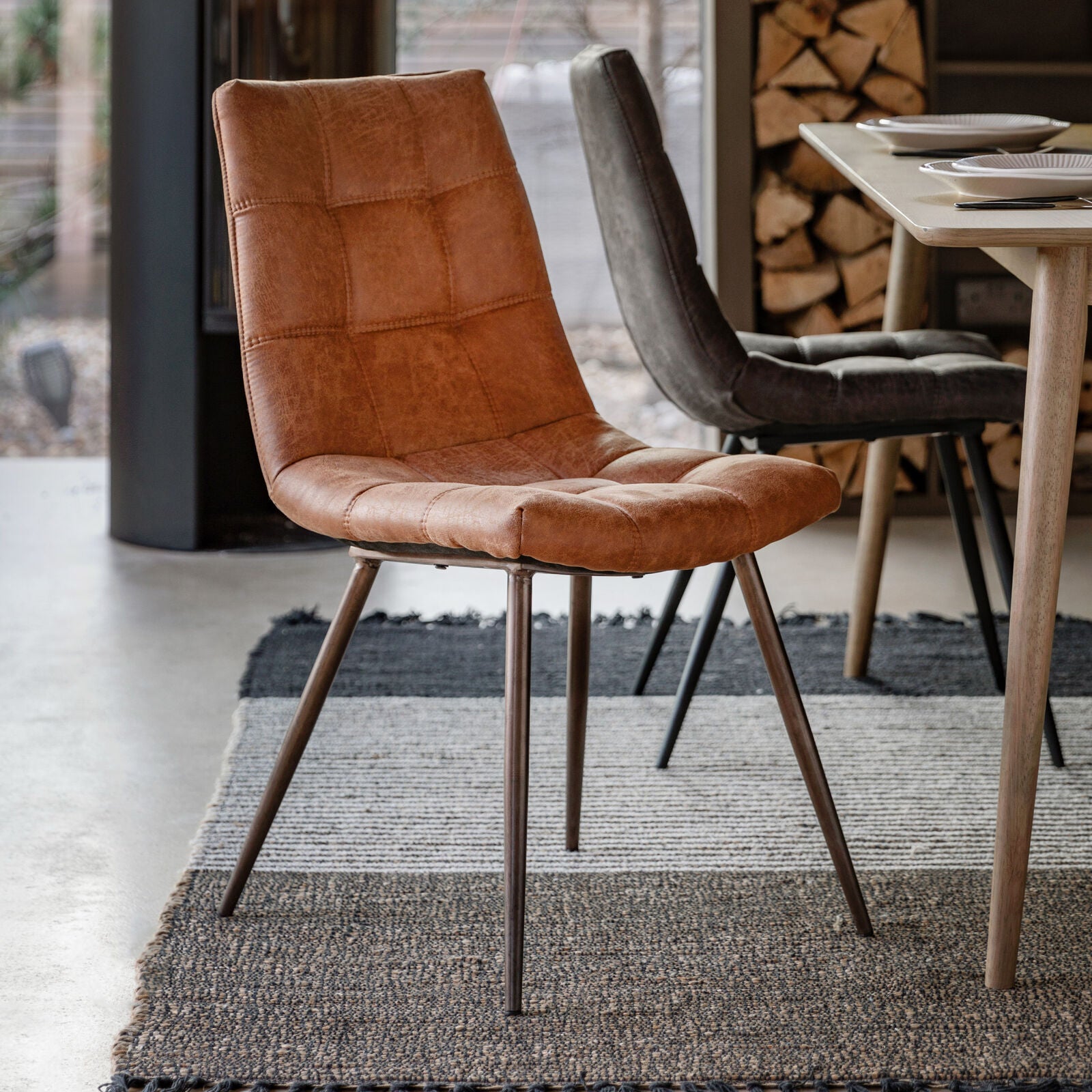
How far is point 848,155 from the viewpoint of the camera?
1.92 m

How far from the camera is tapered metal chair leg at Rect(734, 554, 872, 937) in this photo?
4.81 feet

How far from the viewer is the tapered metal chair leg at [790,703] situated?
57.7 inches

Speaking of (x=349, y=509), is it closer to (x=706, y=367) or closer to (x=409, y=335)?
(x=409, y=335)

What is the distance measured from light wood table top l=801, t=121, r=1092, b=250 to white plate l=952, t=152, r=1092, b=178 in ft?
0.13

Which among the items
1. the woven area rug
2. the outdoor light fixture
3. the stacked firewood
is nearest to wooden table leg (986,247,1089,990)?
the woven area rug

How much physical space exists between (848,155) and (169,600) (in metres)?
1.60

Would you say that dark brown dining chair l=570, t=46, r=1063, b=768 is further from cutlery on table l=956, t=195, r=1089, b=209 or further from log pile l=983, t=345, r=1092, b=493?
log pile l=983, t=345, r=1092, b=493

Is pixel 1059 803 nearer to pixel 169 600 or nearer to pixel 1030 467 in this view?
pixel 1030 467

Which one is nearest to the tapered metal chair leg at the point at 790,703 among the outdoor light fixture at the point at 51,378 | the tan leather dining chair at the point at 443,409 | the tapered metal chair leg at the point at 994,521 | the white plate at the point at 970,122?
the tan leather dining chair at the point at 443,409

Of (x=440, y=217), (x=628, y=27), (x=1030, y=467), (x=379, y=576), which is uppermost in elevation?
(x=628, y=27)

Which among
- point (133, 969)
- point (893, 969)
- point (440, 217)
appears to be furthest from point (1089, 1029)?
point (440, 217)

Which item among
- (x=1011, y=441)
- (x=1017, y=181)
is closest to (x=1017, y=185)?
(x=1017, y=181)

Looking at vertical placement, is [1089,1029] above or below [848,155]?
below

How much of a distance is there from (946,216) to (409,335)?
2.04 ft
